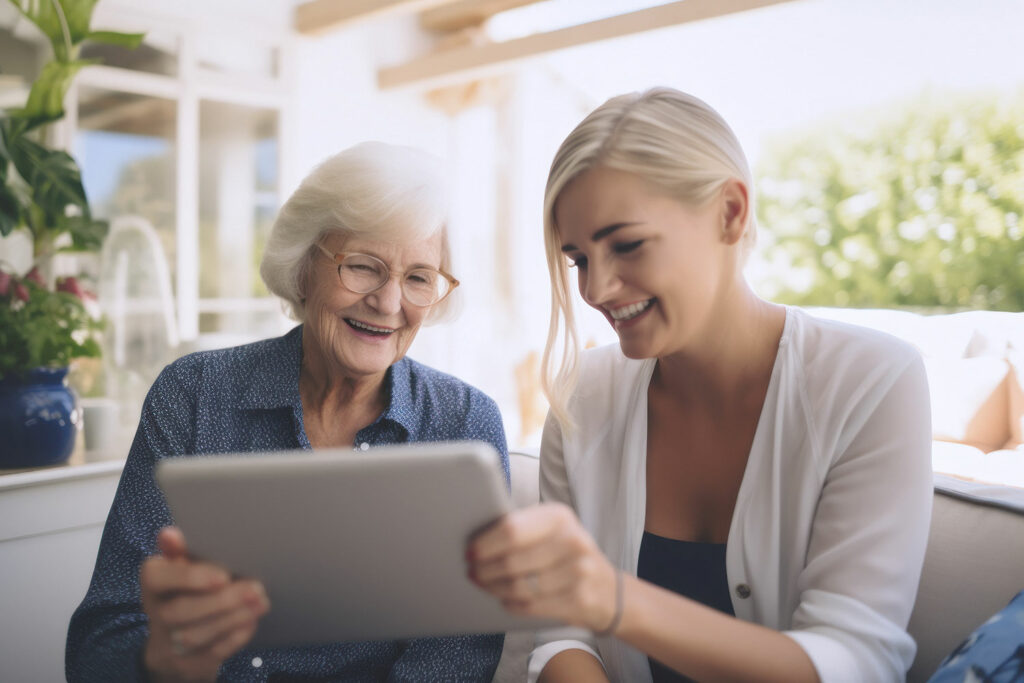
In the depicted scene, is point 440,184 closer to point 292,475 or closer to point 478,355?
point 292,475

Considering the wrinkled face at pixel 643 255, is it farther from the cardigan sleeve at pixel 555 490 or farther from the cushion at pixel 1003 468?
the cushion at pixel 1003 468

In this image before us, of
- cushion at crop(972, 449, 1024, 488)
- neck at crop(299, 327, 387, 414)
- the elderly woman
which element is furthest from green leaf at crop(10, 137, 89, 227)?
cushion at crop(972, 449, 1024, 488)

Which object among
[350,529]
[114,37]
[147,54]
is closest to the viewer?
[350,529]

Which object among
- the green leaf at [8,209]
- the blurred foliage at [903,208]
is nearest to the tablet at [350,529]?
the green leaf at [8,209]

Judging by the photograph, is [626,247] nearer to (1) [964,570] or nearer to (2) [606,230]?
(2) [606,230]

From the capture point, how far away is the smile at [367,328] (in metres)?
1.42

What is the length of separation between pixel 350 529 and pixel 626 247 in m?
0.56

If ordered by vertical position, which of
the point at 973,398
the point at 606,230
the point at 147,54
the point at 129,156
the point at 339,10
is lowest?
the point at 973,398

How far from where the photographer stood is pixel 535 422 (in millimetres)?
5422

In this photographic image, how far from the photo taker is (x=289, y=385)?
143 cm

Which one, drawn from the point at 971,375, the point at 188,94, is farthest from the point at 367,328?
the point at 188,94

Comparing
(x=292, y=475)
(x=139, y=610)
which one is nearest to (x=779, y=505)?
(x=292, y=475)

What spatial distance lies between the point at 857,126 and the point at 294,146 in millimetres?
6861

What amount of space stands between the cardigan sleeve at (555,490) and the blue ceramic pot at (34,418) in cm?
150
